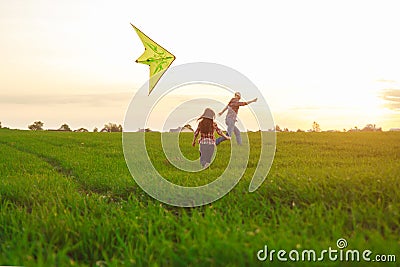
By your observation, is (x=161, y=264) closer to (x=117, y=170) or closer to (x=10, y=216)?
(x=10, y=216)

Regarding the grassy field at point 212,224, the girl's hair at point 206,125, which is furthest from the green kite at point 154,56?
the girl's hair at point 206,125

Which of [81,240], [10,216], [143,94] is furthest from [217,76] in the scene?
[10,216]

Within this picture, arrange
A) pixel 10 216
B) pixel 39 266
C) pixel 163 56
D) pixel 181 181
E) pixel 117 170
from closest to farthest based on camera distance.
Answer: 1. pixel 39 266
2. pixel 10 216
3. pixel 163 56
4. pixel 181 181
5. pixel 117 170

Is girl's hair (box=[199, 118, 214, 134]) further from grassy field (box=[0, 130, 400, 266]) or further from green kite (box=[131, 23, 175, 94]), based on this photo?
green kite (box=[131, 23, 175, 94])

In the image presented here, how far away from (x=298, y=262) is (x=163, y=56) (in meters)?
4.97

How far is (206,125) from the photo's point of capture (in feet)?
38.8

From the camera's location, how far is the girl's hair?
11.7 meters

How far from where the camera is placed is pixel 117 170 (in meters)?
12.6

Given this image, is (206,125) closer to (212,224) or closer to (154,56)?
(154,56)

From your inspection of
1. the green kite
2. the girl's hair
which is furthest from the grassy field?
the girl's hair

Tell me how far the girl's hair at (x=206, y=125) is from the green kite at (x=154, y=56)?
3267 millimetres

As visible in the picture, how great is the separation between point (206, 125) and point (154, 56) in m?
3.53

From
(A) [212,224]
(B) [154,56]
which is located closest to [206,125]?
(B) [154,56]

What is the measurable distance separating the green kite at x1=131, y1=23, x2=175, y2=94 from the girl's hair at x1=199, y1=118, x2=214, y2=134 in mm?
3267
